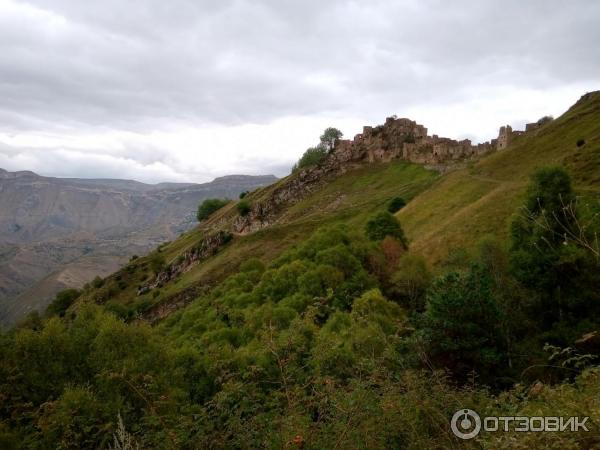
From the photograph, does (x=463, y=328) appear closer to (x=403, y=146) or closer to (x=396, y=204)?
(x=396, y=204)

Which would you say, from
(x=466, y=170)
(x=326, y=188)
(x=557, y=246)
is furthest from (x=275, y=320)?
(x=326, y=188)

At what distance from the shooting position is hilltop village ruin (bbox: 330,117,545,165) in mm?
107812

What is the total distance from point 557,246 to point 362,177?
8534 cm

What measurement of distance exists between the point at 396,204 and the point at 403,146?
43.9 meters

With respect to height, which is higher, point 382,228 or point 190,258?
point 382,228

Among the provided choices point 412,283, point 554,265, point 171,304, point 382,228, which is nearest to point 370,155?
point 171,304

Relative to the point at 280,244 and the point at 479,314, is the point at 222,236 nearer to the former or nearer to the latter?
the point at 280,244

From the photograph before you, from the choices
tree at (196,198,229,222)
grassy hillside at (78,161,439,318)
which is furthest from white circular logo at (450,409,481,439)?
tree at (196,198,229,222)

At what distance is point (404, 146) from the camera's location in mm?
117375

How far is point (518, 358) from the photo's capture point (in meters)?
25.5

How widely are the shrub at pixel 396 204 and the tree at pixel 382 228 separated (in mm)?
32051

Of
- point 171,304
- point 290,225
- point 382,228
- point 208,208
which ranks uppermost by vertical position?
point 208,208

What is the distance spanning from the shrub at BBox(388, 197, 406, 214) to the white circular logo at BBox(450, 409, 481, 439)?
72292mm

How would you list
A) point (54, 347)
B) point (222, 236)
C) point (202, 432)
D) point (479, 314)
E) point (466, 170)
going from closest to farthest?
point (202, 432), point (54, 347), point (479, 314), point (466, 170), point (222, 236)
